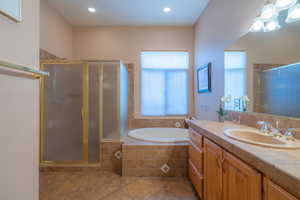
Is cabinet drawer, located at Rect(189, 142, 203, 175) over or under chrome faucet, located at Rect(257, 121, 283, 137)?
under

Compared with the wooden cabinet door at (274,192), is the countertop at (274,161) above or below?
above

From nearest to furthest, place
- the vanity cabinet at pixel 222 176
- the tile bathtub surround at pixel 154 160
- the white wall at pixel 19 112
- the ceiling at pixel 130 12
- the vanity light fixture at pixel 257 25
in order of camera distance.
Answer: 1. the white wall at pixel 19 112
2. the vanity cabinet at pixel 222 176
3. the vanity light fixture at pixel 257 25
4. the tile bathtub surround at pixel 154 160
5. the ceiling at pixel 130 12

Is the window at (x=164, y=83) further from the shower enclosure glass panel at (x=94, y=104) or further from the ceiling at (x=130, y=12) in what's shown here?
the shower enclosure glass panel at (x=94, y=104)

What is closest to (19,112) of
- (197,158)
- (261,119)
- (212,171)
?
(212,171)

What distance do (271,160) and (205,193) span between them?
93 cm

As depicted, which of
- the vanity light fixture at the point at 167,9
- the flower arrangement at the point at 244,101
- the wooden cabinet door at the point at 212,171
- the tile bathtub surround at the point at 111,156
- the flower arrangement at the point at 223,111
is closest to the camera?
the wooden cabinet door at the point at 212,171

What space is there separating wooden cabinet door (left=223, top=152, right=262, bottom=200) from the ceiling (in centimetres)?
263

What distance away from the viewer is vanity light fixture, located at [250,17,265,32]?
1462 millimetres

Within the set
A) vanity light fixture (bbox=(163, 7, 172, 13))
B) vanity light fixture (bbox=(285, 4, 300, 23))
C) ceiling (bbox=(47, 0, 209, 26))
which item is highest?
ceiling (bbox=(47, 0, 209, 26))

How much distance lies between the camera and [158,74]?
3.37m

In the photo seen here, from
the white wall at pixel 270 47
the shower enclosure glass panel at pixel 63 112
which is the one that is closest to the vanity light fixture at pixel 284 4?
the white wall at pixel 270 47

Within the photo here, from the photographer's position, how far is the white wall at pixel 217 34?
5.66ft

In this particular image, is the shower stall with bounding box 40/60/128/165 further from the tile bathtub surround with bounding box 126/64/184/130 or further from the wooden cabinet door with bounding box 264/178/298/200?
the wooden cabinet door with bounding box 264/178/298/200

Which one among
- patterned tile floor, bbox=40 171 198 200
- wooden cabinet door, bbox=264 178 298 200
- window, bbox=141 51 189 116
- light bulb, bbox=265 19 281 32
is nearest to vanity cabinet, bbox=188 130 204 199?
patterned tile floor, bbox=40 171 198 200
